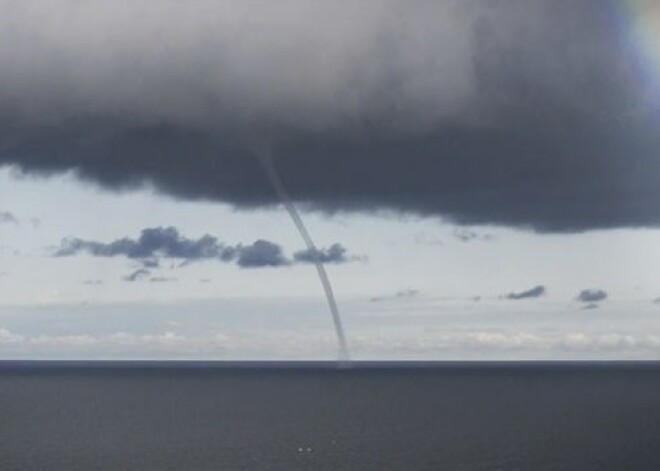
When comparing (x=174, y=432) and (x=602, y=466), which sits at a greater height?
(x=174, y=432)

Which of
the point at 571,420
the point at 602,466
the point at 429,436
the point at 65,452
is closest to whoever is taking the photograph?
the point at 602,466

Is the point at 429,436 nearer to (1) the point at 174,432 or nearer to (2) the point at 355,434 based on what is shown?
(2) the point at 355,434

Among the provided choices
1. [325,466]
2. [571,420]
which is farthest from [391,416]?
[325,466]

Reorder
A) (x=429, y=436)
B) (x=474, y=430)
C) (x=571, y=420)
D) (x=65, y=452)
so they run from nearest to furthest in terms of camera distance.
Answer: (x=65, y=452) < (x=429, y=436) < (x=474, y=430) < (x=571, y=420)

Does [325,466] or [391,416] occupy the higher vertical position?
[391,416]

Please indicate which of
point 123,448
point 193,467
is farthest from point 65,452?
point 193,467

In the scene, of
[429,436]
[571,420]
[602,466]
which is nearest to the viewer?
[602,466]

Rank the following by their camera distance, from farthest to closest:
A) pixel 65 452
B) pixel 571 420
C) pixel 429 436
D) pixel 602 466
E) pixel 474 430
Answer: pixel 571 420 → pixel 474 430 → pixel 429 436 → pixel 65 452 → pixel 602 466

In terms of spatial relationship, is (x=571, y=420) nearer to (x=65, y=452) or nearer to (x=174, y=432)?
(x=174, y=432)

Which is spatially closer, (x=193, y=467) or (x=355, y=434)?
(x=193, y=467)
